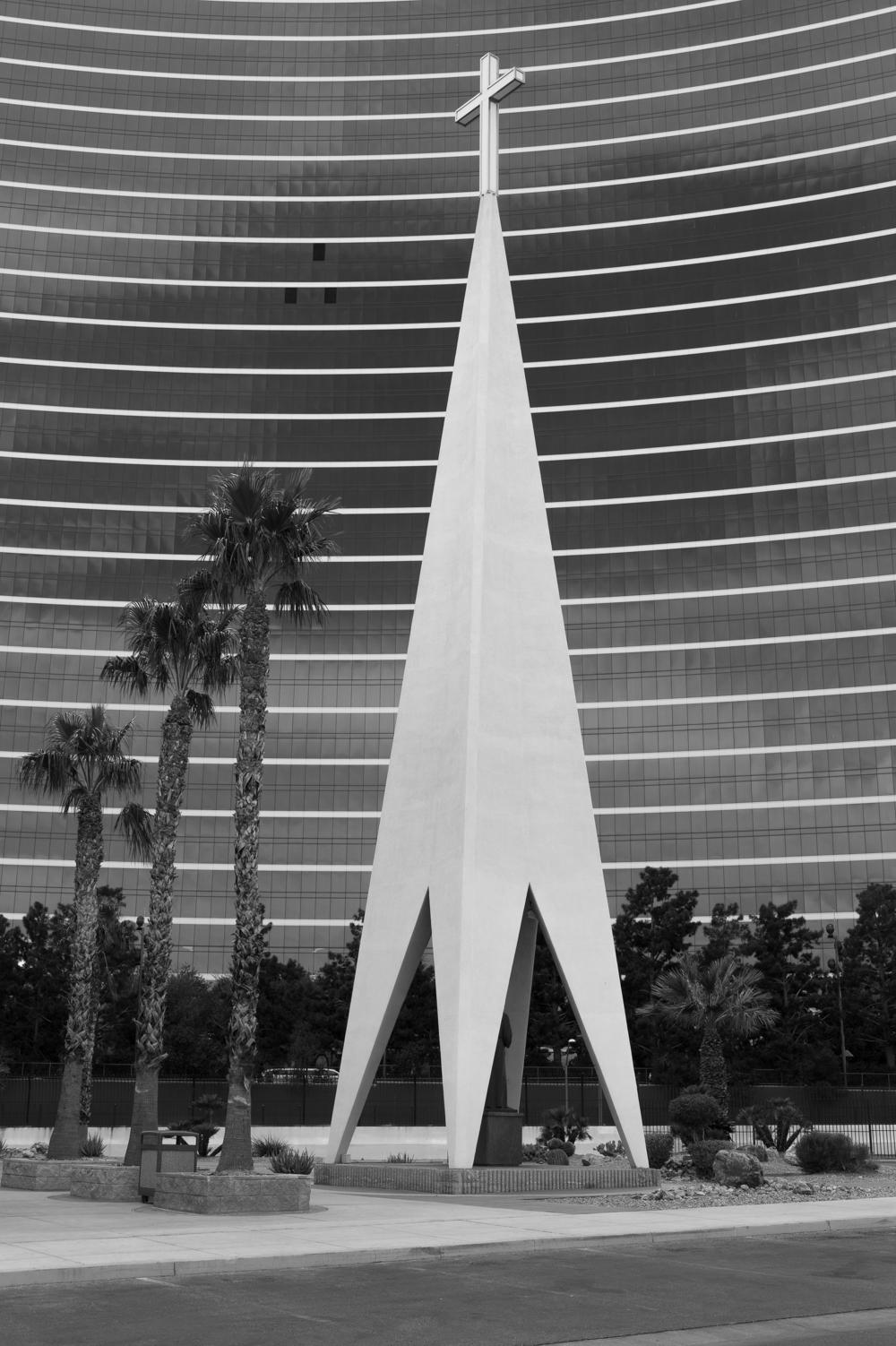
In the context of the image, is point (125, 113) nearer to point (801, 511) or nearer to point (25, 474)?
point (25, 474)

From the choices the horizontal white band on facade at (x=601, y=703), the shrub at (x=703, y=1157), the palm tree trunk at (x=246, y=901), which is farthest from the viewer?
the horizontal white band on facade at (x=601, y=703)

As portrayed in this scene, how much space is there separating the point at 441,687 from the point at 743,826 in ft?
251

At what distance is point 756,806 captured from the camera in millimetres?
101250

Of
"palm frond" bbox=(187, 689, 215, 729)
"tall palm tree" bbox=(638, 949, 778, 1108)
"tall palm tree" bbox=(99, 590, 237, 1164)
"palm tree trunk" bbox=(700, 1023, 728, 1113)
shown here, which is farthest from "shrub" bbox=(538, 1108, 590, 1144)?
"palm frond" bbox=(187, 689, 215, 729)

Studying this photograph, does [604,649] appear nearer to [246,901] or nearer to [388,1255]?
[246,901]

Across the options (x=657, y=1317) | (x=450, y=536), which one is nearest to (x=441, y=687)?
(x=450, y=536)

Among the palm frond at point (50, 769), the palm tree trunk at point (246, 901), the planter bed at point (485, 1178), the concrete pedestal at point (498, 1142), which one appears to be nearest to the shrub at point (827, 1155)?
the planter bed at point (485, 1178)

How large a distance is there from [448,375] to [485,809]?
296 feet

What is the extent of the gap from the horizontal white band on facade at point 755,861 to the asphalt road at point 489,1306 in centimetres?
8407

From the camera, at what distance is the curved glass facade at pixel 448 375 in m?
103

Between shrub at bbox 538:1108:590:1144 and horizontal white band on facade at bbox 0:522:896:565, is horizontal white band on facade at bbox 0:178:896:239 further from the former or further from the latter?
shrub at bbox 538:1108:590:1144

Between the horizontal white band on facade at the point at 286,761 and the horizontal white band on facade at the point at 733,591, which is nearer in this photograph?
the horizontal white band on facade at the point at 733,591

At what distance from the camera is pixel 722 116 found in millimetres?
114625

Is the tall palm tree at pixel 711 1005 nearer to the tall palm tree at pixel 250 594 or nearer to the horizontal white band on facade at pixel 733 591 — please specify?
the tall palm tree at pixel 250 594
